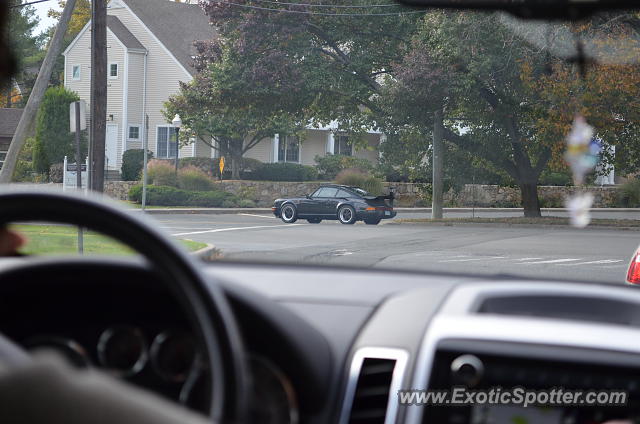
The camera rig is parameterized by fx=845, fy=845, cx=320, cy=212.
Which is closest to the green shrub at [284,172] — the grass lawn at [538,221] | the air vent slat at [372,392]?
the grass lawn at [538,221]

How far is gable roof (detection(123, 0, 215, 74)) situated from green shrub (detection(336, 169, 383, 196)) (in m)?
6.47

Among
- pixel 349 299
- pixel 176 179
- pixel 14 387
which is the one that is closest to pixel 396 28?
pixel 176 179

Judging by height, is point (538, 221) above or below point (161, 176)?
below

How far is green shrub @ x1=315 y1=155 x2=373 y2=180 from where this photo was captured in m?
29.8

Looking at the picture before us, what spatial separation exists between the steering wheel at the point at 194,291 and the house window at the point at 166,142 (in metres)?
→ 30.7

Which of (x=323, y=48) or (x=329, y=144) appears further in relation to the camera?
(x=329, y=144)

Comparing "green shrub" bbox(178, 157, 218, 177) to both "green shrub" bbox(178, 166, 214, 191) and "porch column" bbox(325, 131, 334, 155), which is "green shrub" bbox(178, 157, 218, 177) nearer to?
"porch column" bbox(325, 131, 334, 155)

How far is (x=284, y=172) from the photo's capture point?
29.9 meters

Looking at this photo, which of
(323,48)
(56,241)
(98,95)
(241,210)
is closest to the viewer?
(56,241)

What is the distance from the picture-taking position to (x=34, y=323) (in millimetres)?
2352

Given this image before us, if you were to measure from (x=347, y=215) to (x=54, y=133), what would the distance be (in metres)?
8.41

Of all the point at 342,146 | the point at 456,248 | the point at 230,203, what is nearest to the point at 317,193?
the point at 230,203

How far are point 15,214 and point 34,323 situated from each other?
70cm

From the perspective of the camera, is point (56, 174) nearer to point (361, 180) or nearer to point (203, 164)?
point (361, 180)
